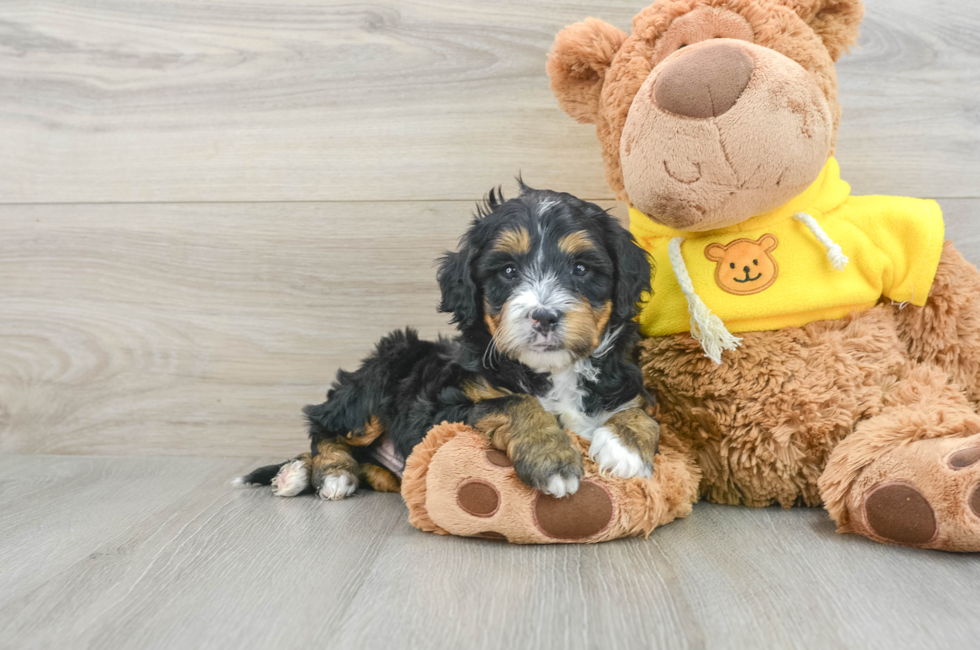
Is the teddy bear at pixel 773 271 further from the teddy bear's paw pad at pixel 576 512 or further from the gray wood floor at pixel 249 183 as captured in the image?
the gray wood floor at pixel 249 183

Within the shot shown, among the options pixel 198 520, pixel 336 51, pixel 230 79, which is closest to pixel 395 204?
pixel 336 51

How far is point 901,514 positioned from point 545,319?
75cm

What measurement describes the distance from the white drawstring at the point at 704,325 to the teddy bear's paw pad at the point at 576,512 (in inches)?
16.3

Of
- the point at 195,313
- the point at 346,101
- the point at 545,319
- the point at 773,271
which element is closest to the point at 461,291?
the point at 545,319

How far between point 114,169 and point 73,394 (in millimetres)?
772

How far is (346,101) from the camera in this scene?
2357 mm

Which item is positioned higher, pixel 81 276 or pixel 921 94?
pixel 921 94

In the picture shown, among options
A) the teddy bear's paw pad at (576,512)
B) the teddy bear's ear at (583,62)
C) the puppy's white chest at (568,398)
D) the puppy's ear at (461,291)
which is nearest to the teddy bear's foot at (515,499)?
the teddy bear's paw pad at (576,512)

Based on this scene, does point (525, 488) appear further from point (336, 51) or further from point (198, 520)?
point (336, 51)

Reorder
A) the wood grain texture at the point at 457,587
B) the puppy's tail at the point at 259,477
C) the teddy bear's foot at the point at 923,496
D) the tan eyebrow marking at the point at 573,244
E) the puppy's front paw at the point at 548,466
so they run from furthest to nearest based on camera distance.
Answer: the puppy's tail at the point at 259,477
the tan eyebrow marking at the point at 573,244
the puppy's front paw at the point at 548,466
the teddy bear's foot at the point at 923,496
the wood grain texture at the point at 457,587

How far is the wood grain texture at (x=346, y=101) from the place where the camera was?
2.20 m

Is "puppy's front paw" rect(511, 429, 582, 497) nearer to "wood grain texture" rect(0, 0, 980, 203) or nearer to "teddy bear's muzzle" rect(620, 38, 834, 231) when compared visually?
"teddy bear's muzzle" rect(620, 38, 834, 231)

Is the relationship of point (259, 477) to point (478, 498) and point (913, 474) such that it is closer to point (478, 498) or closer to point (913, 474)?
point (478, 498)

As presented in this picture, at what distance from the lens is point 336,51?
2.34 meters
